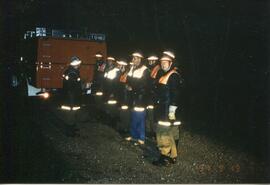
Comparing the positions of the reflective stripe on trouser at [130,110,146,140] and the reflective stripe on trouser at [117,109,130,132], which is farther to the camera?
the reflective stripe on trouser at [117,109,130,132]

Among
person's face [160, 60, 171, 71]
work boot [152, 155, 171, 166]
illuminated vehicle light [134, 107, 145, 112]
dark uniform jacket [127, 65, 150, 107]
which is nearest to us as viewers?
work boot [152, 155, 171, 166]

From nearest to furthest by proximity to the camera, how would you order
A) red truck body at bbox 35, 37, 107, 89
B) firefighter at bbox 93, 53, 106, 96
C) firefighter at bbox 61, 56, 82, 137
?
firefighter at bbox 61, 56, 82, 137, firefighter at bbox 93, 53, 106, 96, red truck body at bbox 35, 37, 107, 89

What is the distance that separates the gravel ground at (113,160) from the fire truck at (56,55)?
4.39 meters

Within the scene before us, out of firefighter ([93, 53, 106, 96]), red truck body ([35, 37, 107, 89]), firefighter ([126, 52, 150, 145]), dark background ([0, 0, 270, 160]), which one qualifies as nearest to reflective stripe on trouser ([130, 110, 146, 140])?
firefighter ([126, 52, 150, 145])

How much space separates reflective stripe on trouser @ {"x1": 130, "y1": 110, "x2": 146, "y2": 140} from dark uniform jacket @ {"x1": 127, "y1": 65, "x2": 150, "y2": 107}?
21cm

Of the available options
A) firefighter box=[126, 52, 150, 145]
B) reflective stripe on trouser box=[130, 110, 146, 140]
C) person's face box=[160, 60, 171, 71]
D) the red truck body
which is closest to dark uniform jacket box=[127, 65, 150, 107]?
firefighter box=[126, 52, 150, 145]

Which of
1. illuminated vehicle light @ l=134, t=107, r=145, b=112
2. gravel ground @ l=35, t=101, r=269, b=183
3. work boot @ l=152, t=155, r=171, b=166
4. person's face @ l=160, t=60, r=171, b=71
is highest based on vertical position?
person's face @ l=160, t=60, r=171, b=71

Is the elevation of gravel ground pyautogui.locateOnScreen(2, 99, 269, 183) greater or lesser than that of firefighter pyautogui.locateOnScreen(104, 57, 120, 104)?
lesser

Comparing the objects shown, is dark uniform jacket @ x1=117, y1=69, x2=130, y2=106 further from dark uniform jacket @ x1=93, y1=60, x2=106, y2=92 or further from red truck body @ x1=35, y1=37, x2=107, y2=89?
red truck body @ x1=35, y1=37, x2=107, y2=89

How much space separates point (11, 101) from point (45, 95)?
1.35m

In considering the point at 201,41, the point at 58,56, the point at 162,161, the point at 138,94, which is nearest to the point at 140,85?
the point at 138,94

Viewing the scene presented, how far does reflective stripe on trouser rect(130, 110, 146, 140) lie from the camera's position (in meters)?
8.21

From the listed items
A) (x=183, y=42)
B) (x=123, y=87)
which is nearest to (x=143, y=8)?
(x=183, y=42)

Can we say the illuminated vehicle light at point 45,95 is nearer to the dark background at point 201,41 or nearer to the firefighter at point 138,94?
the dark background at point 201,41
